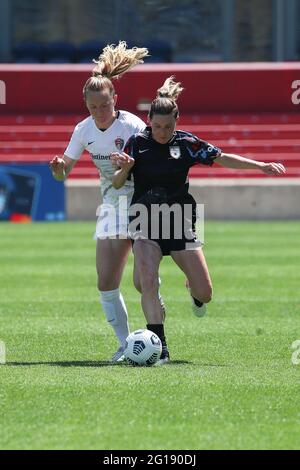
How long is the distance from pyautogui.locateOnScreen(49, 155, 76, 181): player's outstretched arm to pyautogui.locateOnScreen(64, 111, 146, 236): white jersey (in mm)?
50

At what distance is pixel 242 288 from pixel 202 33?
70.4 feet

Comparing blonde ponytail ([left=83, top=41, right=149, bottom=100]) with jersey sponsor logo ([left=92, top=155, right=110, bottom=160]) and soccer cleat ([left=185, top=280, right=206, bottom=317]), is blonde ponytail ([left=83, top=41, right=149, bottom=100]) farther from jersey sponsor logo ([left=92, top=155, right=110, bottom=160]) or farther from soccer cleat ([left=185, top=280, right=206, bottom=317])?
soccer cleat ([left=185, top=280, right=206, bottom=317])

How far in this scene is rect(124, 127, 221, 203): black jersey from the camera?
873 cm

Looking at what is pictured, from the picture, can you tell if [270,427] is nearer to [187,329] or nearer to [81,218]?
[187,329]

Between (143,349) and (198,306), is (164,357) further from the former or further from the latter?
(198,306)

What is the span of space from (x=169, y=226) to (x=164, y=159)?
0.49 m

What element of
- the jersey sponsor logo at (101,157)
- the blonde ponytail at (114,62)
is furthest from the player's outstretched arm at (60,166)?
the blonde ponytail at (114,62)

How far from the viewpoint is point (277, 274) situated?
15508 millimetres

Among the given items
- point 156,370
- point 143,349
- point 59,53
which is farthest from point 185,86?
point 156,370

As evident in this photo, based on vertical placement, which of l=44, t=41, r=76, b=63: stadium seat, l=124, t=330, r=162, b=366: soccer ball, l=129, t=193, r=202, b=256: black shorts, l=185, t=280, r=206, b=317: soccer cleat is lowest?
l=124, t=330, r=162, b=366: soccer ball

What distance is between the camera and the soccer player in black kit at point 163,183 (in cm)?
866

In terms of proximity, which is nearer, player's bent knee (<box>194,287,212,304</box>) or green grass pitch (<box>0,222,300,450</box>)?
green grass pitch (<box>0,222,300,450</box>)

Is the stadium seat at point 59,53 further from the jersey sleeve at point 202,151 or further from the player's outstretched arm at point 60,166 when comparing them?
the jersey sleeve at point 202,151

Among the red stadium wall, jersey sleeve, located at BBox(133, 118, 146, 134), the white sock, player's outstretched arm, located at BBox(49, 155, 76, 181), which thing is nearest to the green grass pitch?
the white sock
